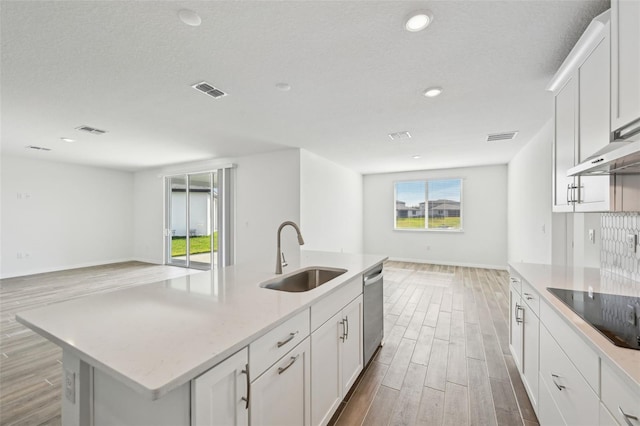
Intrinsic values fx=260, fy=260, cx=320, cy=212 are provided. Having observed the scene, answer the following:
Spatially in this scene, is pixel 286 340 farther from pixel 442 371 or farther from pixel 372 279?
pixel 442 371

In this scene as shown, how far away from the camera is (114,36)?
1860mm

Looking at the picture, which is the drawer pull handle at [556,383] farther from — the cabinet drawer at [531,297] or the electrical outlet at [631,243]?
the electrical outlet at [631,243]

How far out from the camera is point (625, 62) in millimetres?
1287

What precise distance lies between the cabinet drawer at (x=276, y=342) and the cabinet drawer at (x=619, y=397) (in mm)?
1147

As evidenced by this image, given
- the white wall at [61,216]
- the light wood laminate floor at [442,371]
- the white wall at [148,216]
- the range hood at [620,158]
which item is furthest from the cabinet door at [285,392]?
the white wall at [61,216]

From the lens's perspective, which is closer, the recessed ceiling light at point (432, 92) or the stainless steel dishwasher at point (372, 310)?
the stainless steel dishwasher at point (372, 310)

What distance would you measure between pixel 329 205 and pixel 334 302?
4.53 m

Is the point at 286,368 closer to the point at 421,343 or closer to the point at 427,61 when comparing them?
the point at 421,343

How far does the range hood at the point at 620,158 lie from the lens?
1108mm

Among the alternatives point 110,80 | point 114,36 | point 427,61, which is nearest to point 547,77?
point 427,61

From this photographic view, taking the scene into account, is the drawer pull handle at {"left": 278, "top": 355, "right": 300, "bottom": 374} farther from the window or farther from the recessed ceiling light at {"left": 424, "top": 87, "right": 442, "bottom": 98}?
the window

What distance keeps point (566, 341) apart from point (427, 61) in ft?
6.83

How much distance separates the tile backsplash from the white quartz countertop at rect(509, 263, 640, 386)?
0.06m

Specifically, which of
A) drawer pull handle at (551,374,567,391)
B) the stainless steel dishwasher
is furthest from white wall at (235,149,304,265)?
drawer pull handle at (551,374,567,391)
